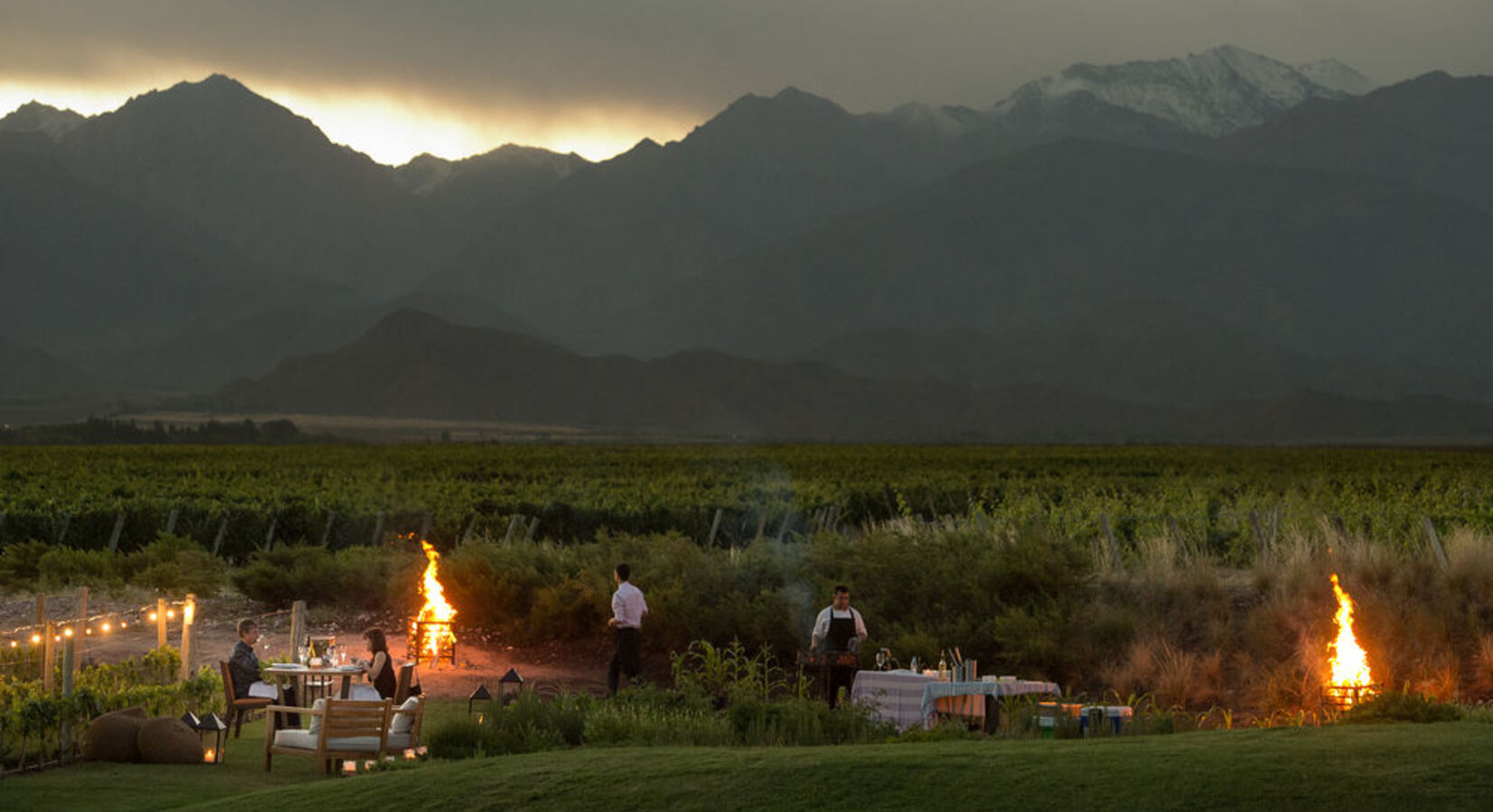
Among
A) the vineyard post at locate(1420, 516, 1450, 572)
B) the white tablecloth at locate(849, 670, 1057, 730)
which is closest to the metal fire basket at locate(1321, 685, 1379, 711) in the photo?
the white tablecloth at locate(849, 670, 1057, 730)

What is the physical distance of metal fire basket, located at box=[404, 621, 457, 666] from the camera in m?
25.5

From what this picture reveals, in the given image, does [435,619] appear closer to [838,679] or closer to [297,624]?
[297,624]

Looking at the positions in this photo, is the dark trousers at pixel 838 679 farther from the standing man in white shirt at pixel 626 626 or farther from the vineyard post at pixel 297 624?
the vineyard post at pixel 297 624

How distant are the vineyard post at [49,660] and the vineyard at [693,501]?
15.2m

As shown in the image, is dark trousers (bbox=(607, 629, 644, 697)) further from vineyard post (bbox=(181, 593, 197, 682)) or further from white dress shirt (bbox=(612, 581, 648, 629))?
vineyard post (bbox=(181, 593, 197, 682))

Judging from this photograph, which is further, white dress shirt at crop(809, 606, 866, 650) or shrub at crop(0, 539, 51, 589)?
shrub at crop(0, 539, 51, 589)

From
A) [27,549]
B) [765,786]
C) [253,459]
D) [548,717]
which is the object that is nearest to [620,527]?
[27,549]

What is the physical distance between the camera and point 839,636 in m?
19.6

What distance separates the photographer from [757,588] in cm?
2669

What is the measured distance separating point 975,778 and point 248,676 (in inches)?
348

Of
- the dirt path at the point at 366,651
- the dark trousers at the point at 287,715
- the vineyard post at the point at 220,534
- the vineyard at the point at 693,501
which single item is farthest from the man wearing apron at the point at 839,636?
the vineyard post at the point at 220,534

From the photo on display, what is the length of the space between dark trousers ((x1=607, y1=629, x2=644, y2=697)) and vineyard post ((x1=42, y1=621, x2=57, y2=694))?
6.39m

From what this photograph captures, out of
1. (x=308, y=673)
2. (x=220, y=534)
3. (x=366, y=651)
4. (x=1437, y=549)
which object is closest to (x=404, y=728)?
(x=308, y=673)

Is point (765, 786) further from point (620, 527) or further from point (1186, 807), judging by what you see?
point (620, 527)
